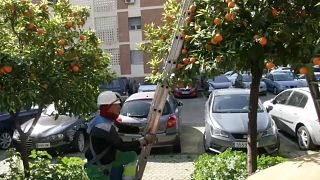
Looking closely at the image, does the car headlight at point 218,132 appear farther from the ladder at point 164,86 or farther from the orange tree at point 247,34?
the orange tree at point 247,34

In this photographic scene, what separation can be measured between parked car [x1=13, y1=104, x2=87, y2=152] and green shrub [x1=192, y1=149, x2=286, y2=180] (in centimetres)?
547

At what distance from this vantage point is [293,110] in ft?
36.3

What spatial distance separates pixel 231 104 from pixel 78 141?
4194 mm

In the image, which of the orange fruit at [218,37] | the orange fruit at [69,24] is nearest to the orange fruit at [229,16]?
the orange fruit at [218,37]

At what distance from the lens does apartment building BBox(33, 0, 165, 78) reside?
115ft

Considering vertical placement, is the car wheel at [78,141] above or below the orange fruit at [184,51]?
below

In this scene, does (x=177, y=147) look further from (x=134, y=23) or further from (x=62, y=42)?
(x=134, y=23)

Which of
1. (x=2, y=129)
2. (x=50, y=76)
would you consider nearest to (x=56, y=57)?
(x=50, y=76)

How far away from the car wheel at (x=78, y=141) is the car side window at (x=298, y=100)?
18.9ft

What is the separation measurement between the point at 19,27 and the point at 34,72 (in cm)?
79

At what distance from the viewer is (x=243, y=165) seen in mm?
5754

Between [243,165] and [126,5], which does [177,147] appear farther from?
[126,5]

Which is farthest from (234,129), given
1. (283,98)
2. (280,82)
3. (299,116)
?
(280,82)

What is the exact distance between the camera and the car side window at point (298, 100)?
35.6 feet
